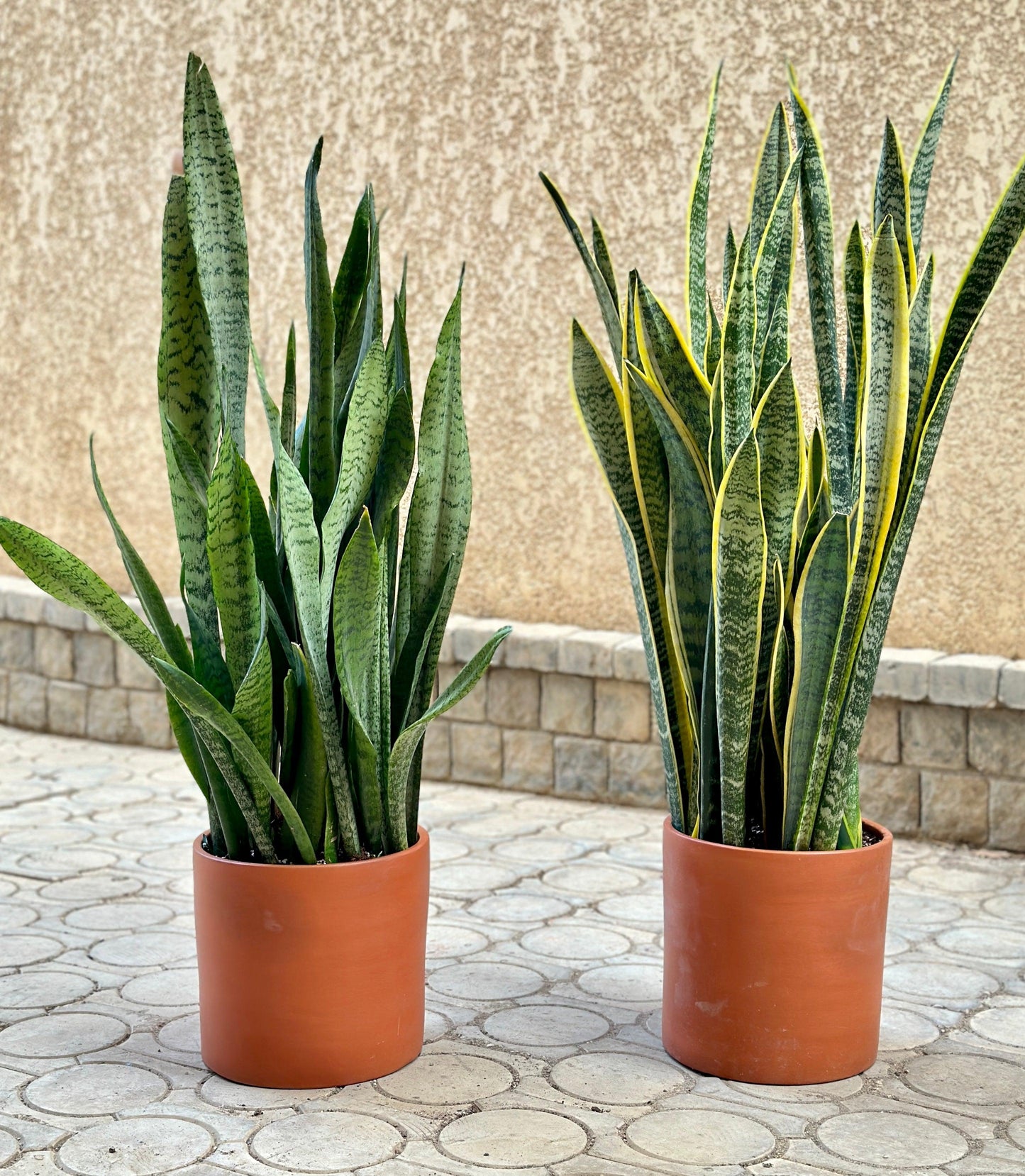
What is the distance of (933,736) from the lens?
3439 mm

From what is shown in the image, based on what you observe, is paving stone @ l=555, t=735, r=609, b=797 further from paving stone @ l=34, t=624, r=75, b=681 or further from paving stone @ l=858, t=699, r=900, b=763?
paving stone @ l=34, t=624, r=75, b=681

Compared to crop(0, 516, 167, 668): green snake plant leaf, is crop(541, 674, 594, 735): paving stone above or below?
below

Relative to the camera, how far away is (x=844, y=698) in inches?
77.6

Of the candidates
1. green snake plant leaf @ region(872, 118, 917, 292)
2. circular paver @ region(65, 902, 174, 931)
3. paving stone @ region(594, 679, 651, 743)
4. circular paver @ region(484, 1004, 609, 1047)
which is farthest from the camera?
paving stone @ region(594, 679, 651, 743)

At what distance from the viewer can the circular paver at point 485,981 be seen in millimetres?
2391

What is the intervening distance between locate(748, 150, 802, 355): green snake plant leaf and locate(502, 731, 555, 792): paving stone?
208 cm

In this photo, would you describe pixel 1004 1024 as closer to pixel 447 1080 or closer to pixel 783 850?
pixel 783 850

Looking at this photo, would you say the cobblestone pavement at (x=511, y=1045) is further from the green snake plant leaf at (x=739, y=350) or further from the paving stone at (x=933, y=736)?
the green snake plant leaf at (x=739, y=350)

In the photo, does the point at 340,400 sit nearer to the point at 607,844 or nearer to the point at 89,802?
the point at 607,844

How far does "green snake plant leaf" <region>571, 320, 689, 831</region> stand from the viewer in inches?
80.7

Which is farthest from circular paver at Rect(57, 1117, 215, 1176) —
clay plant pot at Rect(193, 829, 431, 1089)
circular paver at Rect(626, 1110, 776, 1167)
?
circular paver at Rect(626, 1110, 776, 1167)

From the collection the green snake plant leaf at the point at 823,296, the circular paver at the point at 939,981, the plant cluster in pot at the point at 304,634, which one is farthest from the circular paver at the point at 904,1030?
the green snake plant leaf at the point at 823,296

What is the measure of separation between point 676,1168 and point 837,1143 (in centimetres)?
22

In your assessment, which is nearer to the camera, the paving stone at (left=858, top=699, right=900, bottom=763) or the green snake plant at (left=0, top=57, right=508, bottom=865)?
the green snake plant at (left=0, top=57, right=508, bottom=865)
